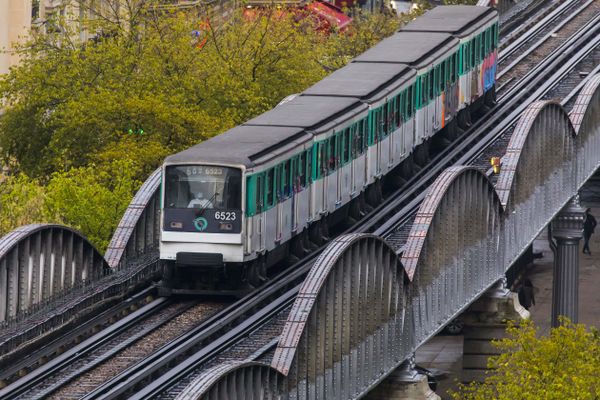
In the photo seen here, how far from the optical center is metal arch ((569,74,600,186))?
75.3 meters

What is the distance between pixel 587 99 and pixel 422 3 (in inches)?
1832

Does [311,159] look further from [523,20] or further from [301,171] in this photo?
[523,20]

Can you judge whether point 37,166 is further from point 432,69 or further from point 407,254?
point 407,254

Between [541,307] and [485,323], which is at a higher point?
[485,323]

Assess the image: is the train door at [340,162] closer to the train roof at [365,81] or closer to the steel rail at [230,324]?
the steel rail at [230,324]

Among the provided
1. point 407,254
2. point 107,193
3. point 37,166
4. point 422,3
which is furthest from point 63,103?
point 422,3

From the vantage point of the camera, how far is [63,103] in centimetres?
7962

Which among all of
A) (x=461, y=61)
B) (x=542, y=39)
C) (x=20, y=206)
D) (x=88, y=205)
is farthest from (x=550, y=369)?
(x=542, y=39)

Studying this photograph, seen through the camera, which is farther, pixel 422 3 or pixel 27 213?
pixel 422 3

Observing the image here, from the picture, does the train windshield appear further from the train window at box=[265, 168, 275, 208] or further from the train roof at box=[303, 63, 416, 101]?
the train roof at box=[303, 63, 416, 101]

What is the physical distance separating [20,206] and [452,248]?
1262 cm

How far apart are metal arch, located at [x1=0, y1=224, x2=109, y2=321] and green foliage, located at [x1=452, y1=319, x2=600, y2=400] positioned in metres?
8.93

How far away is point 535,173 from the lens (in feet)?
229

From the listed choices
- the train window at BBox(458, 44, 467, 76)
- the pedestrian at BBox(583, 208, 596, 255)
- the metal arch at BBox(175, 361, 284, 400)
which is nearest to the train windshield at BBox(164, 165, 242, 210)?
the metal arch at BBox(175, 361, 284, 400)
